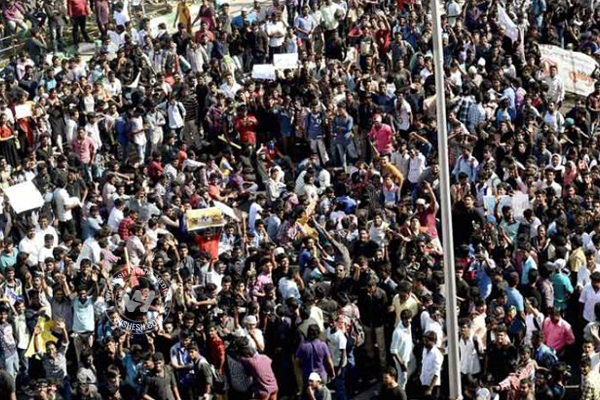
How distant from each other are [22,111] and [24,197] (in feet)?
11.0

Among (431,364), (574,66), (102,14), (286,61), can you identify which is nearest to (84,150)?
(286,61)

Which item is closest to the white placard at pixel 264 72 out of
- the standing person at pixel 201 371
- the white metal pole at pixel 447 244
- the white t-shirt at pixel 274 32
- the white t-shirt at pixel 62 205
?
the white t-shirt at pixel 274 32

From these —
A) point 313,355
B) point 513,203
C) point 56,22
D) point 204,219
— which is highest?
point 56,22

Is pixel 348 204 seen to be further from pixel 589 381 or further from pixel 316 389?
pixel 589 381

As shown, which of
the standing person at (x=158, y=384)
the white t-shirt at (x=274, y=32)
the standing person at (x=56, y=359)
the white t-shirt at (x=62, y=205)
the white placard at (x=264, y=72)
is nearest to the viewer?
the standing person at (x=158, y=384)

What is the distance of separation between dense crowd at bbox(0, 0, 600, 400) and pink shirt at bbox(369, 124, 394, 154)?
5 cm

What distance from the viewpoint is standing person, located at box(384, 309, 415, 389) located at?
18.9 m

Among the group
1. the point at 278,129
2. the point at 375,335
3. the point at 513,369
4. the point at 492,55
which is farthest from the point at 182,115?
the point at 513,369

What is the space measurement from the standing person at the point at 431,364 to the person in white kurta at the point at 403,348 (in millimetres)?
211

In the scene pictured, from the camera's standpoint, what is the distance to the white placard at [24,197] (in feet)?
76.9

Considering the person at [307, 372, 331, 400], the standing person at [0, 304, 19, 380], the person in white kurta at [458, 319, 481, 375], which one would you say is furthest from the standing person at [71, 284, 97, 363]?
the person in white kurta at [458, 319, 481, 375]

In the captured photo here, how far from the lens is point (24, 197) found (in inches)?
930

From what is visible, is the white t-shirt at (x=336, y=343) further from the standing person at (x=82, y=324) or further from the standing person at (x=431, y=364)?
the standing person at (x=82, y=324)

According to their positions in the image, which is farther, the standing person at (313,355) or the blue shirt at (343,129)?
the blue shirt at (343,129)
